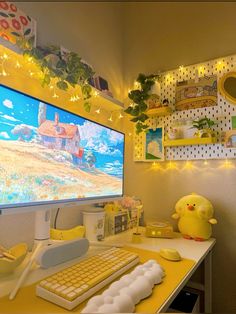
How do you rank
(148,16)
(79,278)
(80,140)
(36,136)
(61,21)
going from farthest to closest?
(148,16), (61,21), (80,140), (36,136), (79,278)

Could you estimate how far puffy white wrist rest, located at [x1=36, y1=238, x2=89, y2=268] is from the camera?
0.69 m

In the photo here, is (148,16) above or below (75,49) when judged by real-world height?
above

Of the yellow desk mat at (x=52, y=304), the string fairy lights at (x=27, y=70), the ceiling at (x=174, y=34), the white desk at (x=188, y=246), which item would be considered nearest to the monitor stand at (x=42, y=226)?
the yellow desk mat at (x=52, y=304)

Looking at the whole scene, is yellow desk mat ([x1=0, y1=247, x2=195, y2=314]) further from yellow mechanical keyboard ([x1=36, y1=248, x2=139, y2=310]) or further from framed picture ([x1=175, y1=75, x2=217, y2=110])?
framed picture ([x1=175, y1=75, x2=217, y2=110])

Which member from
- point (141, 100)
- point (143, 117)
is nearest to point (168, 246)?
point (143, 117)

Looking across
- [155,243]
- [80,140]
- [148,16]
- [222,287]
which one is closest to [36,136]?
[80,140]

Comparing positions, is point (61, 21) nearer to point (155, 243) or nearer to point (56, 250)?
point (56, 250)

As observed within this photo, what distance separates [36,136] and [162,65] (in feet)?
3.76

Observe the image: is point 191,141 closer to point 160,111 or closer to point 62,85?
point 160,111

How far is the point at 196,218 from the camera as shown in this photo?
115 centimetres

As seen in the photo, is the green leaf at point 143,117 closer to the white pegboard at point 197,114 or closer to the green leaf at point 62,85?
the white pegboard at point 197,114

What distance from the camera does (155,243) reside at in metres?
1.05

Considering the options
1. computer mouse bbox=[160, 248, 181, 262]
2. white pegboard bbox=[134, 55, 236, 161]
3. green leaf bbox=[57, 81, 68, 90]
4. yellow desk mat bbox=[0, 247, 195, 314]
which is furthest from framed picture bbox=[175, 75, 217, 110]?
yellow desk mat bbox=[0, 247, 195, 314]

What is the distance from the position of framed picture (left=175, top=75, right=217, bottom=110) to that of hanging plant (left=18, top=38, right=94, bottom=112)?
2.06 ft
